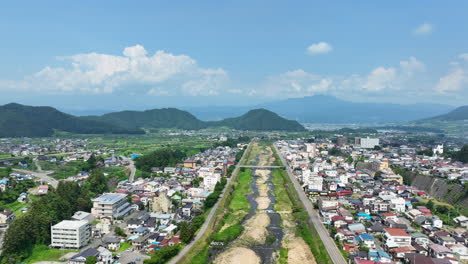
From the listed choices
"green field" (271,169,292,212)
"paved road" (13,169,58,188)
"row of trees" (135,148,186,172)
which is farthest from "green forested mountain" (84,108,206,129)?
"paved road" (13,169,58,188)

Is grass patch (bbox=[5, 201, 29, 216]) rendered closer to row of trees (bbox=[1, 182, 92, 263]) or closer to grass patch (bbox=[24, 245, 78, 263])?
row of trees (bbox=[1, 182, 92, 263])

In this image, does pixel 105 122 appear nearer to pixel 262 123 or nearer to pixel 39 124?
pixel 39 124

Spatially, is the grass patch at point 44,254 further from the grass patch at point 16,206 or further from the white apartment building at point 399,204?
the white apartment building at point 399,204

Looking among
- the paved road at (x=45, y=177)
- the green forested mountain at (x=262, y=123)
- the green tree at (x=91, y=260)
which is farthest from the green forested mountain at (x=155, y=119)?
the green tree at (x=91, y=260)

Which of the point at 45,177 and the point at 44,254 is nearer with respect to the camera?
the point at 44,254

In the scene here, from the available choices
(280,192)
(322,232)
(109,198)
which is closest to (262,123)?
(280,192)

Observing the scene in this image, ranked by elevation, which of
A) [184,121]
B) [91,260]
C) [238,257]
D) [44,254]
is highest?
[184,121]

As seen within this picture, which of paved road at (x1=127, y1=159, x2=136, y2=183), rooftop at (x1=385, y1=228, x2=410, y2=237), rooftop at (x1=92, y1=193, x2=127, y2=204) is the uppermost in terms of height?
rooftop at (x1=92, y1=193, x2=127, y2=204)
